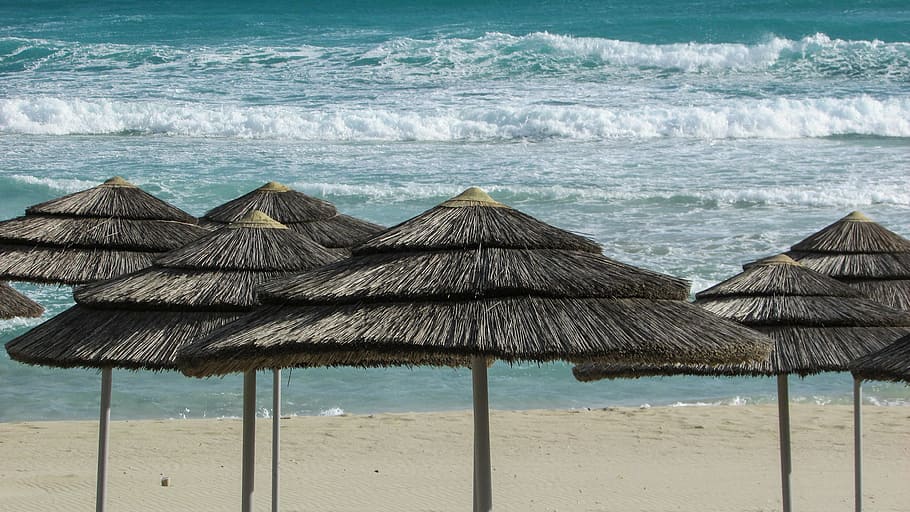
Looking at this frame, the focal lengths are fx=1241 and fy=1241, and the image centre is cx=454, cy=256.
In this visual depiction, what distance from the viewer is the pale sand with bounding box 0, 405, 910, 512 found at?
27.6ft

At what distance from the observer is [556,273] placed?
4.28 m

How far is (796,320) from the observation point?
6.39 m

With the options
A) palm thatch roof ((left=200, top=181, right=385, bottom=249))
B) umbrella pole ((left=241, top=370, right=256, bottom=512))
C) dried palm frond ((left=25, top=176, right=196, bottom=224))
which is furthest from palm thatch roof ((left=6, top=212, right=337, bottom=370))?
palm thatch roof ((left=200, top=181, right=385, bottom=249))

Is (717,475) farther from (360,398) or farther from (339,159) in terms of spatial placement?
(339,159)

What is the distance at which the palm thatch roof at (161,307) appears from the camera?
5391 mm

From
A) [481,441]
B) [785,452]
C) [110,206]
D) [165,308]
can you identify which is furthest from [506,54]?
[481,441]

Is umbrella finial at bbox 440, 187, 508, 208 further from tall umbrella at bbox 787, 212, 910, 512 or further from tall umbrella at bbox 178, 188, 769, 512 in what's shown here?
tall umbrella at bbox 787, 212, 910, 512

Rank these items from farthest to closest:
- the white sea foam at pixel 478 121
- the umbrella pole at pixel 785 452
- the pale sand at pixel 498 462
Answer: the white sea foam at pixel 478 121 < the pale sand at pixel 498 462 < the umbrella pole at pixel 785 452

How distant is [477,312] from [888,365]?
187 cm

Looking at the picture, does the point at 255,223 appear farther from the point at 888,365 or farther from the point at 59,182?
the point at 59,182

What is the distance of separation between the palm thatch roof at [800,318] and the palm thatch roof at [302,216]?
2413 mm

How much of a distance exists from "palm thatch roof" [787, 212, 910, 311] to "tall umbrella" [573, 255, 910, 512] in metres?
1.55

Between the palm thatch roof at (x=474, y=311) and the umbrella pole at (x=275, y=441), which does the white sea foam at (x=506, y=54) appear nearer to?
the umbrella pole at (x=275, y=441)

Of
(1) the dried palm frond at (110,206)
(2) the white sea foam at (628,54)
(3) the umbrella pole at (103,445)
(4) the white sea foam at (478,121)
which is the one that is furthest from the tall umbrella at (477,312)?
(2) the white sea foam at (628,54)
